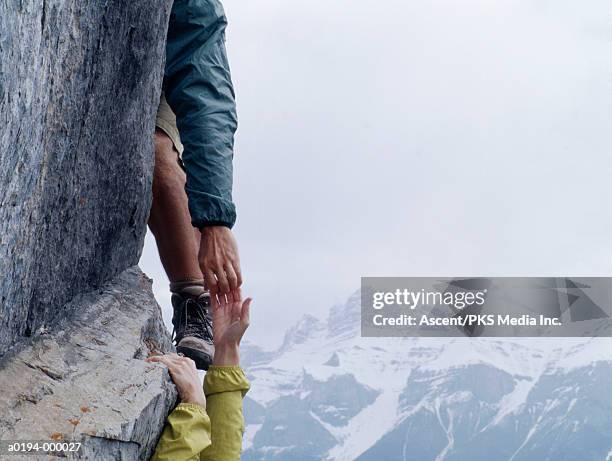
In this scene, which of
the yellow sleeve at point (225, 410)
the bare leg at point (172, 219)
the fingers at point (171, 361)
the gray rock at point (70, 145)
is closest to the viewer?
the gray rock at point (70, 145)

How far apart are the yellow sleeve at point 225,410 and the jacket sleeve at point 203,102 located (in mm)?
1120

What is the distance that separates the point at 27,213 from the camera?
16.1 feet

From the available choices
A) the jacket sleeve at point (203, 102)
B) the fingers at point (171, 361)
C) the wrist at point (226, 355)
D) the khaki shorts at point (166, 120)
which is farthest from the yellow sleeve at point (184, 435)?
the khaki shorts at point (166, 120)

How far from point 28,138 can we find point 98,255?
1.96 meters

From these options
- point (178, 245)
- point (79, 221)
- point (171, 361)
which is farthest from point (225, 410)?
point (178, 245)

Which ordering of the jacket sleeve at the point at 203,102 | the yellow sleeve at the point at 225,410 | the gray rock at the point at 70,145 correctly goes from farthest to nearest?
the jacket sleeve at the point at 203,102 < the yellow sleeve at the point at 225,410 < the gray rock at the point at 70,145

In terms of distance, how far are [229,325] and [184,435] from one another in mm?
998

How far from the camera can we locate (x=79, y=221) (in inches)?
237

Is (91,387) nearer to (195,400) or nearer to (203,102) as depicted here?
(195,400)

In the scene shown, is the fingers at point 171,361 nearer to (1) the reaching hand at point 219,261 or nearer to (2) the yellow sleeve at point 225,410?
(2) the yellow sleeve at point 225,410

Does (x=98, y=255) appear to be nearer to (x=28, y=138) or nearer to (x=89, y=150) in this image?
(x=89, y=150)

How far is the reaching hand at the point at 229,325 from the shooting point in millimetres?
6234

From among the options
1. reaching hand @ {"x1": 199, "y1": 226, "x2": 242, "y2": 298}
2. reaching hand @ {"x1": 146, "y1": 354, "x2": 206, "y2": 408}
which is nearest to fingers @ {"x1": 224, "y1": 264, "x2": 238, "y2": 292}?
reaching hand @ {"x1": 199, "y1": 226, "x2": 242, "y2": 298}

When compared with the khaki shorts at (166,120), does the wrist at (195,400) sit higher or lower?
lower
